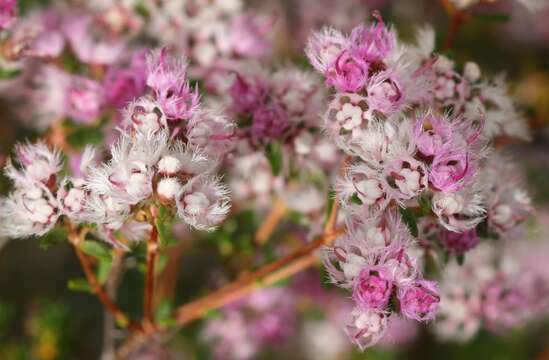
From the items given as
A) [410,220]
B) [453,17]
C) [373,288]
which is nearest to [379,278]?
[373,288]

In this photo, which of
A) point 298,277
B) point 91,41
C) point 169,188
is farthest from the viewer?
point 298,277

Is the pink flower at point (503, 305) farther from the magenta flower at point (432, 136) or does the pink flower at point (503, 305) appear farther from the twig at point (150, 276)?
the twig at point (150, 276)

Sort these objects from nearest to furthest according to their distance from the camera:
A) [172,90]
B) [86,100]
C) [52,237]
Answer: [172,90], [52,237], [86,100]

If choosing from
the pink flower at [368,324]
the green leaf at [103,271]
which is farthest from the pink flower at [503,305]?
the green leaf at [103,271]

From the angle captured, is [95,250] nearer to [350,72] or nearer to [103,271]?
[103,271]

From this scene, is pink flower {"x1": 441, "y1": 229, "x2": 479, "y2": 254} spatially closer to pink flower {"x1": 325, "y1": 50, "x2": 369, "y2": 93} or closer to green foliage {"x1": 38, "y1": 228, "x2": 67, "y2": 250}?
pink flower {"x1": 325, "y1": 50, "x2": 369, "y2": 93}

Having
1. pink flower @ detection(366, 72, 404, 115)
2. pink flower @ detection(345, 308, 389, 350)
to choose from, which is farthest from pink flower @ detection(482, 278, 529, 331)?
pink flower @ detection(366, 72, 404, 115)

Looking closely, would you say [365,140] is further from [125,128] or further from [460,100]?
[125,128]

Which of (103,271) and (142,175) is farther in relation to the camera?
(103,271)

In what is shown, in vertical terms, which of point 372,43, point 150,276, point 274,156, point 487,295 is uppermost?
point 372,43
